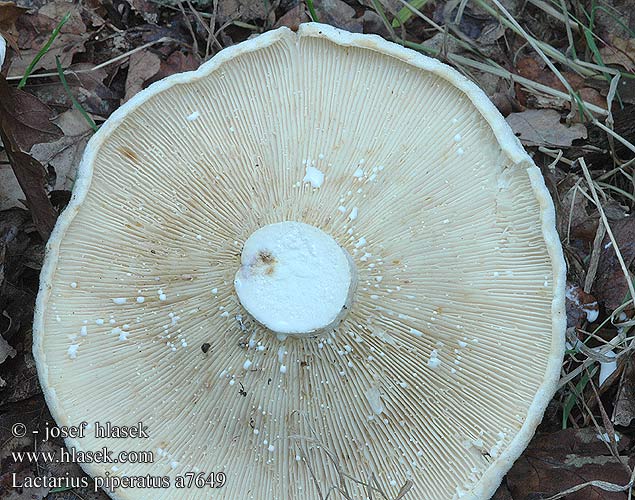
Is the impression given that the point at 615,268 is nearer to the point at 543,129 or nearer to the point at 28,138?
the point at 543,129

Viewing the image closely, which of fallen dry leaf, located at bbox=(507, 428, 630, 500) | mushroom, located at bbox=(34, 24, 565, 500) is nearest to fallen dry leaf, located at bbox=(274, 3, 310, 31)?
mushroom, located at bbox=(34, 24, 565, 500)

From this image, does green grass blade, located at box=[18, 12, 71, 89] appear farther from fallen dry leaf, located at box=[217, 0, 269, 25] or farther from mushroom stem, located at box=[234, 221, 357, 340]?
mushroom stem, located at box=[234, 221, 357, 340]

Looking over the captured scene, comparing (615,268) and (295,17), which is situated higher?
(295,17)

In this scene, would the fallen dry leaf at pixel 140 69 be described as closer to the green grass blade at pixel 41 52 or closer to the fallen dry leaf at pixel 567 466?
the green grass blade at pixel 41 52

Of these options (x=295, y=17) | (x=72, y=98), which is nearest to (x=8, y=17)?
(x=72, y=98)

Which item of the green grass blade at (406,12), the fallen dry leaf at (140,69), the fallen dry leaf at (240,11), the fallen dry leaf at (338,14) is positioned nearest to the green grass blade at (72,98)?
the fallen dry leaf at (140,69)

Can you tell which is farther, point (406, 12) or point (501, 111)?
point (406, 12)
